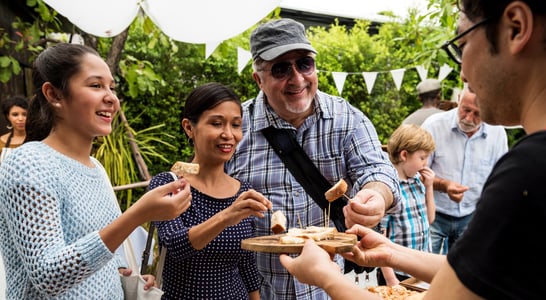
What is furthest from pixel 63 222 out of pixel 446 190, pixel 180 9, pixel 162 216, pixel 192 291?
pixel 446 190

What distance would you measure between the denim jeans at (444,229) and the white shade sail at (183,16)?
2.75 meters

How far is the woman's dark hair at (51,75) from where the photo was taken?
1.95m

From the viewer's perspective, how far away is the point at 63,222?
180cm

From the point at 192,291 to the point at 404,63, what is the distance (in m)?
9.27

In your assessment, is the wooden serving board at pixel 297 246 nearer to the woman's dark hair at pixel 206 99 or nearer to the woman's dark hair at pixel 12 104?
the woman's dark hair at pixel 206 99

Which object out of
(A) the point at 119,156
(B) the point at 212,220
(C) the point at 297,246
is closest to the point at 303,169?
(B) the point at 212,220

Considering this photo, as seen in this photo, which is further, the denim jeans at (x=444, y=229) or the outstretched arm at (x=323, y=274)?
the denim jeans at (x=444, y=229)

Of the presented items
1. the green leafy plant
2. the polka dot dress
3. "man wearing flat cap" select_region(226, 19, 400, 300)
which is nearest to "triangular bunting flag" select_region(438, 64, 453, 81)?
the green leafy plant

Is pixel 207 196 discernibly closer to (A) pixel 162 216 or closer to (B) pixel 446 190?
(A) pixel 162 216

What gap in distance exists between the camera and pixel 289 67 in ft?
8.59

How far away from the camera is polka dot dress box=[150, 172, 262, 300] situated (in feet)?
7.64

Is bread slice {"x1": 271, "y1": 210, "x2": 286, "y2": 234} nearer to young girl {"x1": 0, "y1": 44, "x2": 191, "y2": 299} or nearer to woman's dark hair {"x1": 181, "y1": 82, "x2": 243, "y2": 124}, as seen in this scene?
young girl {"x1": 0, "y1": 44, "x2": 191, "y2": 299}

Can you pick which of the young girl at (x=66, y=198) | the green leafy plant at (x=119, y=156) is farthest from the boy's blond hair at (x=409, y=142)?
the green leafy plant at (x=119, y=156)

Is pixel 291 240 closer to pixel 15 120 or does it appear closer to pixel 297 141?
pixel 297 141
